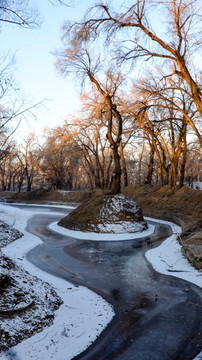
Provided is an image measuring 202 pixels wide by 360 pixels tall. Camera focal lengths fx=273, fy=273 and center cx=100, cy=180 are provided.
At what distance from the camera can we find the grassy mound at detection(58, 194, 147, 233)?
15.5 meters

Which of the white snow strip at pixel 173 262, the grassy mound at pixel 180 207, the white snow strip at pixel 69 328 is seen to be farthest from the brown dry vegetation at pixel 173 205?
the white snow strip at pixel 69 328

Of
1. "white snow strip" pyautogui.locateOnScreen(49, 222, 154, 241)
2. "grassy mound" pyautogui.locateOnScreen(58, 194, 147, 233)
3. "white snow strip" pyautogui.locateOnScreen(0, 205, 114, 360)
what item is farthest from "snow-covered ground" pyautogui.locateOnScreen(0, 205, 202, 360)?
"grassy mound" pyautogui.locateOnScreen(58, 194, 147, 233)

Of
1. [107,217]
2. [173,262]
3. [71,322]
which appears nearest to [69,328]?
[71,322]

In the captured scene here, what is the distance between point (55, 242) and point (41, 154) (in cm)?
3808

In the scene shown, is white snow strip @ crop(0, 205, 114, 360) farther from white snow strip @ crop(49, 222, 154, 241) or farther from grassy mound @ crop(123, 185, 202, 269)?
white snow strip @ crop(49, 222, 154, 241)

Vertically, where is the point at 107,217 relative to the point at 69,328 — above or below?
above

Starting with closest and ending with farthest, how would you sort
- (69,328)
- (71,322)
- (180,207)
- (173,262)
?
(69,328) → (71,322) → (173,262) → (180,207)

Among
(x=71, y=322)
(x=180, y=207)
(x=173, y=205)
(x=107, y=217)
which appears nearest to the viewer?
(x=71, y=322)

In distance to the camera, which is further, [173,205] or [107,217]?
[173,205]

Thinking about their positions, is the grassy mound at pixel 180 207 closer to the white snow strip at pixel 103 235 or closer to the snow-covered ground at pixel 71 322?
the snow-covered ground at pixel 71 322

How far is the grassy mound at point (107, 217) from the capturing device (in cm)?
1548

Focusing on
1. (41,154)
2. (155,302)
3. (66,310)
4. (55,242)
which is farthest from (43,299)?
(41,154)

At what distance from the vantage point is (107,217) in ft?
52.0

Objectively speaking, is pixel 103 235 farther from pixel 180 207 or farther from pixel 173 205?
pixel 173 205
